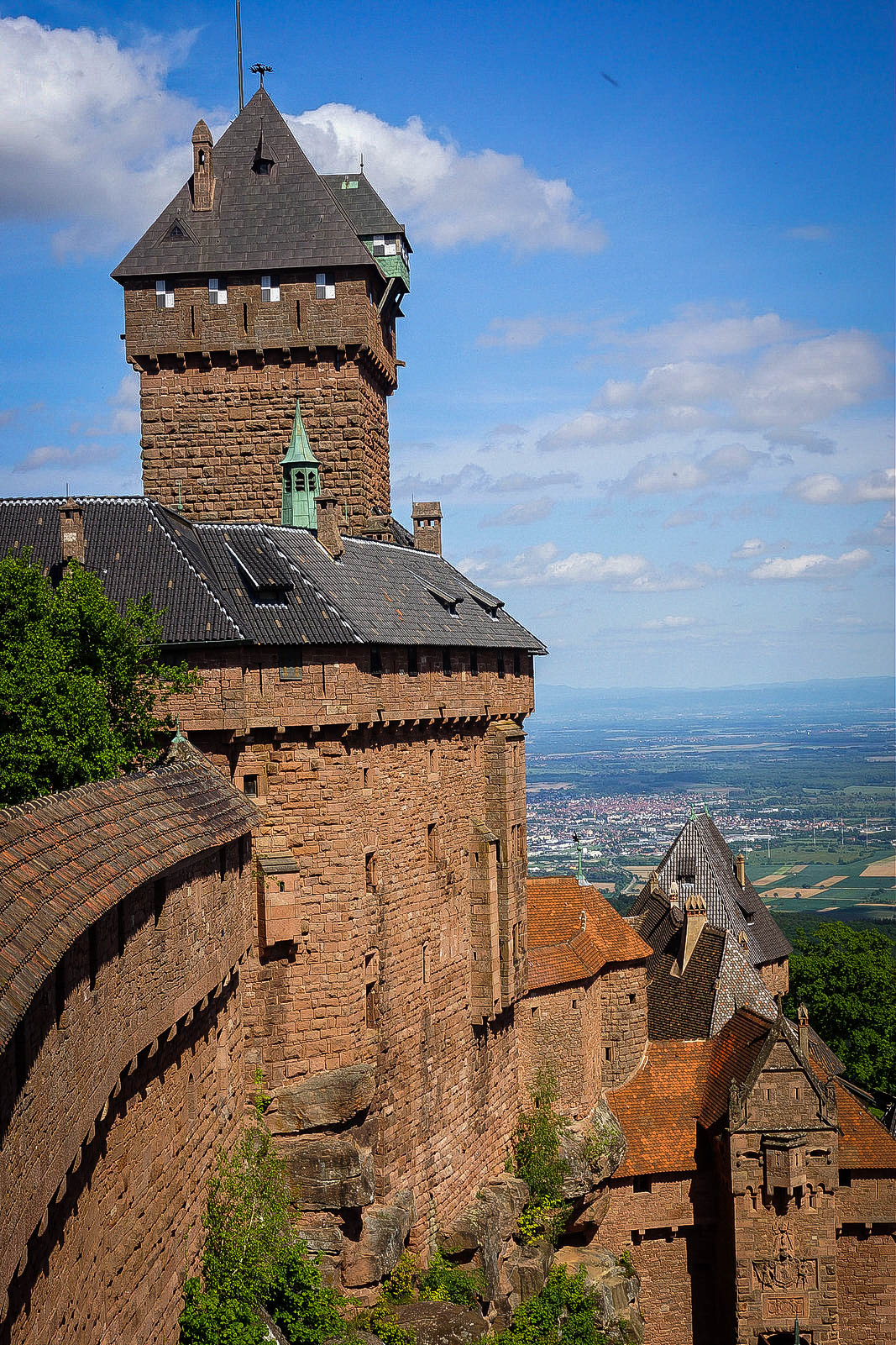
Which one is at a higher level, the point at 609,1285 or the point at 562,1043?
the point at 562,1043

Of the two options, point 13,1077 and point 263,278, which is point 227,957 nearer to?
point 13,1077

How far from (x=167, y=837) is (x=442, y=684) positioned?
1367 cm

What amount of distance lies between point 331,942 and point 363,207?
20.0 meters

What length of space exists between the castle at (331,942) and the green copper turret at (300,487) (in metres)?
0.10

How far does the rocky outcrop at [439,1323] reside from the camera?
24078mm

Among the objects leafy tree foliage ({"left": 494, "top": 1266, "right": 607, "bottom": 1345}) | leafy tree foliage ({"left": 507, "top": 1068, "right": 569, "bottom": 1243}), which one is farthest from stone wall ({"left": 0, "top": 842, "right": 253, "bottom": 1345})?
leafy tree foliage ({"left": 507, "top": 1068, "right": 569, "bottom": 1243})

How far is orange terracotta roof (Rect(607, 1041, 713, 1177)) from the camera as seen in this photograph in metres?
36.6

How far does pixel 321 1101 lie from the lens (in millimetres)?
22719

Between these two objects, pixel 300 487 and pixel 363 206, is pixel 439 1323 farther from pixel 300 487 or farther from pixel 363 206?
pixel 363 206

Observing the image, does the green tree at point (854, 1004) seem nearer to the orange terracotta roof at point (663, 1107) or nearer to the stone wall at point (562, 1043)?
the orange terracotta roof at point (663, 1107)

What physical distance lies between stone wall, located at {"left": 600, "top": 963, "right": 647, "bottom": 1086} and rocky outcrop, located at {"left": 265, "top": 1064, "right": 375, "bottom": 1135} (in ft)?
51.9

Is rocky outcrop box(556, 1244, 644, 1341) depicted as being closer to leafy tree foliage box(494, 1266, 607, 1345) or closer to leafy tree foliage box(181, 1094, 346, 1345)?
leafy tree foliage box(494, 1266, 607, 1345)

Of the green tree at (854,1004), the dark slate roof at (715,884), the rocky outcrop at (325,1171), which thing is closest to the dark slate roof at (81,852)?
the rocky outcrop at (325,1171)

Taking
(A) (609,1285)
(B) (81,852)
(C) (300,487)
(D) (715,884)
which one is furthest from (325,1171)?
(D) (715,884)
